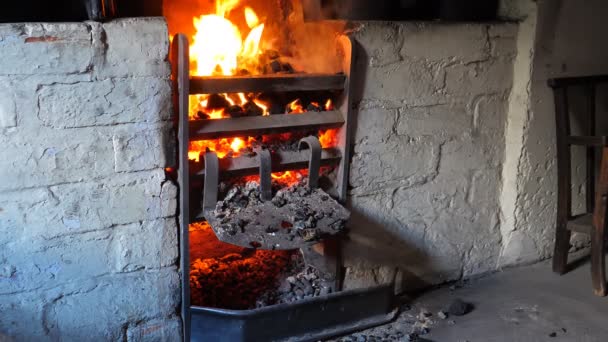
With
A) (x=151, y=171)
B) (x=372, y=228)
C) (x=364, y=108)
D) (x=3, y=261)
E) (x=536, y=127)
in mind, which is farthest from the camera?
(x=536, y=127)

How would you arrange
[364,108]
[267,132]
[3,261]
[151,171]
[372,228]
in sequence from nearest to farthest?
1. [3,261]
2. [151,171]
3. [267,132]
4. [364,108]
5. [372,228]

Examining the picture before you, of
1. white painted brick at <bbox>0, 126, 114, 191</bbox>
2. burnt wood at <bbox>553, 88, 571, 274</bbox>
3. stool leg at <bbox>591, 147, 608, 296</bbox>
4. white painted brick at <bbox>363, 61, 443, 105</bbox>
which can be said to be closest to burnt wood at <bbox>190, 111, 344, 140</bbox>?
white painted brick at <bbox>363, 61, 443, 105</bbox>

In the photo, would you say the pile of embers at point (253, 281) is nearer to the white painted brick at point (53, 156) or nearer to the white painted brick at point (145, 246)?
the white painted brick at point (145, 246)

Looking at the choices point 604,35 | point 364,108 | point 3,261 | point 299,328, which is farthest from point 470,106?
point 3,261

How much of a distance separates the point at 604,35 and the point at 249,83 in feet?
6.24

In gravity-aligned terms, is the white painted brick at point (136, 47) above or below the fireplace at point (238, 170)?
above

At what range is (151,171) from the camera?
2.06 m

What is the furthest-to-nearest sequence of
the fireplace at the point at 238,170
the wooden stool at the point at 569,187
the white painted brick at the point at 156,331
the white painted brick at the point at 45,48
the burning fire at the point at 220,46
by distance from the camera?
the wooden stool at the point at 569,187 < the burning fire at the point at 220,46 < the white painted brick at the point at 156,331 < the fireplace at the point at 238,170 < the white painted brick at the point at 45,48

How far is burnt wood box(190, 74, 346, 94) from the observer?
2086mm

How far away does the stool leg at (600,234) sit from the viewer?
268cm

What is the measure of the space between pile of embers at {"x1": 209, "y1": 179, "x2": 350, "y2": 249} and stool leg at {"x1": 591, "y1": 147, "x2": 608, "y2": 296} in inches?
51.4

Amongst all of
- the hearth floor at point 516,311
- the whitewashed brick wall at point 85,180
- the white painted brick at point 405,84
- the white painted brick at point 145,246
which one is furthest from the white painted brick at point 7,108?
the hearth floor at point 516,311

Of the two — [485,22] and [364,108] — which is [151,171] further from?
[485,22]

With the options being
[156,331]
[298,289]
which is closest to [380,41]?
[298,289]
